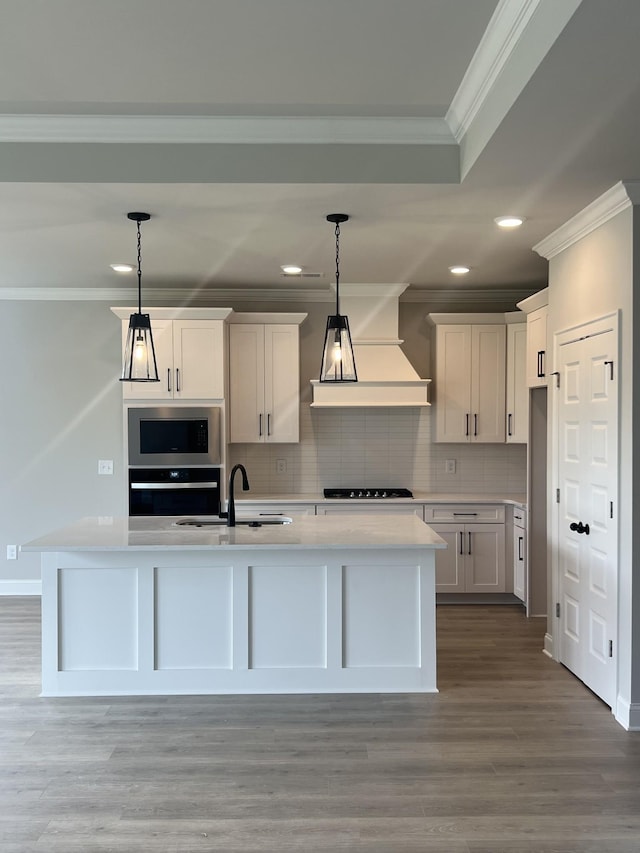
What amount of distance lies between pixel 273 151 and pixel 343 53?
0.71 metres

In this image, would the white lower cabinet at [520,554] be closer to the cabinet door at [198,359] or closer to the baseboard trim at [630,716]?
the baseboard trim at [630,716]

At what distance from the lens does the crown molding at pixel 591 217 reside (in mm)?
3203

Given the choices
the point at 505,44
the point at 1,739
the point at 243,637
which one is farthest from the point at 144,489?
the point at 505,44

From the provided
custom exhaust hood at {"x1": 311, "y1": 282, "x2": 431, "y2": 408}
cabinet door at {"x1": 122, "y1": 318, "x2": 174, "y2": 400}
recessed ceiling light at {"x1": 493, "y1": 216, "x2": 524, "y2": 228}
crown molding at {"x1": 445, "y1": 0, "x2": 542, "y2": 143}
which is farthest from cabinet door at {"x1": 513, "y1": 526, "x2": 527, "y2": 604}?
crown molding at {"x1": 445, "y1": 0, "x2": 542, "y2": 143}

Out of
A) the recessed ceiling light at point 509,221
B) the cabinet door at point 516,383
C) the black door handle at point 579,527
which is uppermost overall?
the recessed ceiling light at point 509,221

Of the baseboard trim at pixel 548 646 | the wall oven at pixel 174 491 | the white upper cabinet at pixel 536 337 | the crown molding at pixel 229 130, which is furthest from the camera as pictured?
the wall oven at pixel 174 491

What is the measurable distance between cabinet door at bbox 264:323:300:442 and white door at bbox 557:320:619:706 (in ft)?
7.52

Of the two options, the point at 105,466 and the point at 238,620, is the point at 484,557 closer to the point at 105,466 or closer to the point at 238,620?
the point at 238,620

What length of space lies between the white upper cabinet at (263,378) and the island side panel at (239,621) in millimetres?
2215

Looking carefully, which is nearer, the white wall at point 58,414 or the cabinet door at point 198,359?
the cabinet door at point 198,359

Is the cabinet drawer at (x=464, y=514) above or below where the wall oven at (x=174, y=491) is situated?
below

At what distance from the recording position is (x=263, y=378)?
5758 mm

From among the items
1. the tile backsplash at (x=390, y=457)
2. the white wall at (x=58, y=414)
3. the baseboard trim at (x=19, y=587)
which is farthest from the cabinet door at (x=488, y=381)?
the baseboard trim at (x=19, y=587)

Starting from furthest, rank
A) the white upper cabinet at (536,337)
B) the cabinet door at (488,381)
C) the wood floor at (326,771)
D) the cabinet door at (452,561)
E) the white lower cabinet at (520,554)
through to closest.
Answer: the cabinet door at (488,381)
the cabinet door at (452,561)
the white lower cabinet at (520,554)
the white upper cabinet at (536,337)
the wood floor at (326,771)
